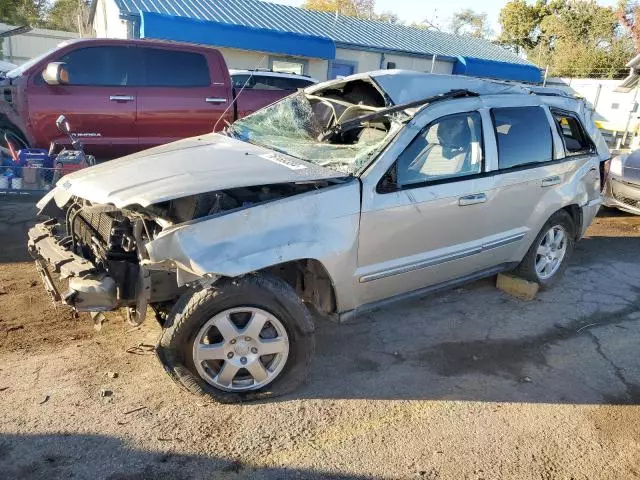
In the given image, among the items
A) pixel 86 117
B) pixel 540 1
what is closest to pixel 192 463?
pixel 86 117

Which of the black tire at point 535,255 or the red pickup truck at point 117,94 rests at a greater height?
the red pickup truck at point 117,94

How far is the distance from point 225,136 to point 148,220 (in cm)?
147

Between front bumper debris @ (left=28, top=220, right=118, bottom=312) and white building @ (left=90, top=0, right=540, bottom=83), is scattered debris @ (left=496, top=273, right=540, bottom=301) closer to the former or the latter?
front bumper debris @ (left=28, top=220, right=118, bottom=312)

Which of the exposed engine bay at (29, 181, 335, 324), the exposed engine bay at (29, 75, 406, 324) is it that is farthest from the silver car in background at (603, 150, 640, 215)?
the exposed engine bay at (29, 181, 335, 324)

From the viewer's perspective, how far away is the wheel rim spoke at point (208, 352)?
299cm

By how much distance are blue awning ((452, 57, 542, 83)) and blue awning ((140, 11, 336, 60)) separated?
22.3 ft

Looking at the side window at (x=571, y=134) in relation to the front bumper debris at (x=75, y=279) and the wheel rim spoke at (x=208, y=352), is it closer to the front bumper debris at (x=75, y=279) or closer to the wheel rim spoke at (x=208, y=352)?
the wheel rim spoke at (x=208, y=352)

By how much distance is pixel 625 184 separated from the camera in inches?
295

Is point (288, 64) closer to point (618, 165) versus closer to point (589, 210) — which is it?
point (618, 165)

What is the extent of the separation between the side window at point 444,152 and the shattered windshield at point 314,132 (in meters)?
0.21

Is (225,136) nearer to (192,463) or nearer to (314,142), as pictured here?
(314,142)

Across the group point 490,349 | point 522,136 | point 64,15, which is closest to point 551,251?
point 522,136

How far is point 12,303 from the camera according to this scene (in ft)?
13.4

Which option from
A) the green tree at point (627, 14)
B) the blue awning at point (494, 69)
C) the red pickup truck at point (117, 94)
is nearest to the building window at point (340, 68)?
the blue awning at point (494, 69)
